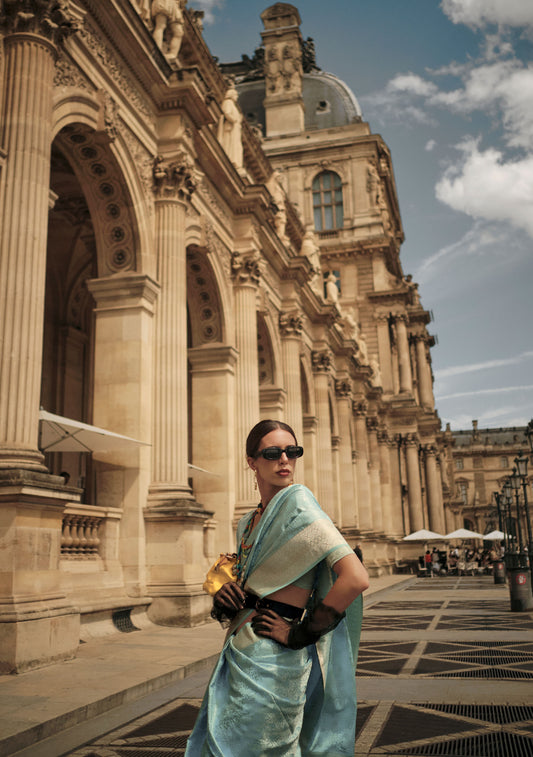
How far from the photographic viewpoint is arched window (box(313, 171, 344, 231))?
54906 millimetres

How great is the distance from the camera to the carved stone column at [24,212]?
1009 cm

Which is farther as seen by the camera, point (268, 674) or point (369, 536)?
point (369, 536)

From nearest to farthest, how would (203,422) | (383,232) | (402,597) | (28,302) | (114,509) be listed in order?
(28,302), (114,509), (203,422), (402,597), (383,232)

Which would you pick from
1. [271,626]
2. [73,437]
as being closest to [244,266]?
[73,437]

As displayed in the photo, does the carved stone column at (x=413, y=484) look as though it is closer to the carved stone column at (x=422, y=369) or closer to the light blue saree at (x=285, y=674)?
the carved stone column at (x=422, y=369)

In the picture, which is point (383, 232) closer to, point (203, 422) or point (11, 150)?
point (203, 422)

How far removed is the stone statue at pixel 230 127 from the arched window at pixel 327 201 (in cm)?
3143

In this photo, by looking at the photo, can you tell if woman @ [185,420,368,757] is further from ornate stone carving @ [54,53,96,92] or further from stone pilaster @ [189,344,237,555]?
stone pilaster @ [189,344,237,555]

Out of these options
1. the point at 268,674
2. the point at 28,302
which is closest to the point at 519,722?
the point at 268,674

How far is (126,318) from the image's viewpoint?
51.9 feet

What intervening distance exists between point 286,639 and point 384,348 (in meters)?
50.7

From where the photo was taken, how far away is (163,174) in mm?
17000

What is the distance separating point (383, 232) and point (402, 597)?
3380cm

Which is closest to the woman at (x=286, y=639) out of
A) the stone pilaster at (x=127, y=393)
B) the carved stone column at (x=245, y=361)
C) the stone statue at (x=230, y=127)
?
the stone pilaster at (x=127, y=393)
